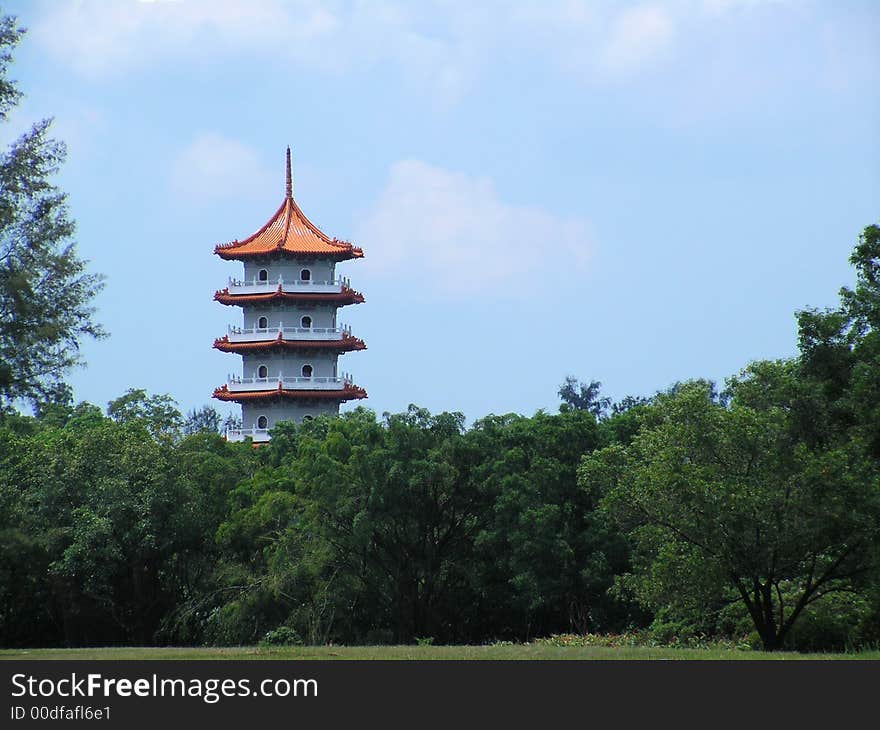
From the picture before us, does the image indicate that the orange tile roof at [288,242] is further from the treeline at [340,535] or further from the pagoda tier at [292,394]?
the treeline at [340,535]

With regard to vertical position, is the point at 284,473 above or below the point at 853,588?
above

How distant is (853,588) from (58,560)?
19975mm

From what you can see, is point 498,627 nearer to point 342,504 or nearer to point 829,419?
point 342,504

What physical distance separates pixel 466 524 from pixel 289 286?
23170mm

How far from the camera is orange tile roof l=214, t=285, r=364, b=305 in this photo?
56.6 metres

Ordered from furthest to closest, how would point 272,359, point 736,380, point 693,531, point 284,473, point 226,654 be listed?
point 272,359, point 284,473, point 736,380, point 693,531, point 226,654

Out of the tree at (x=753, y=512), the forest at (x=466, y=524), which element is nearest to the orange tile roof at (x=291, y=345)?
the forest at (x=466, y=524)

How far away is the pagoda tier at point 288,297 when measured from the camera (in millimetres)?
56628

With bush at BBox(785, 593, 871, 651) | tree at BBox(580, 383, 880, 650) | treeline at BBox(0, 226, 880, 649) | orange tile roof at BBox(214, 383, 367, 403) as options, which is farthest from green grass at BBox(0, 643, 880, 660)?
orange tile roof at BBox(214, 383, 367, 403)

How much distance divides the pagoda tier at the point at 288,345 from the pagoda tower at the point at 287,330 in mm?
40

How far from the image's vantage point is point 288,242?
5769cm

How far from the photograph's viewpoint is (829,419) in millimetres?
25094

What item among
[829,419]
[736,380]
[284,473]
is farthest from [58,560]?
[829,419]
